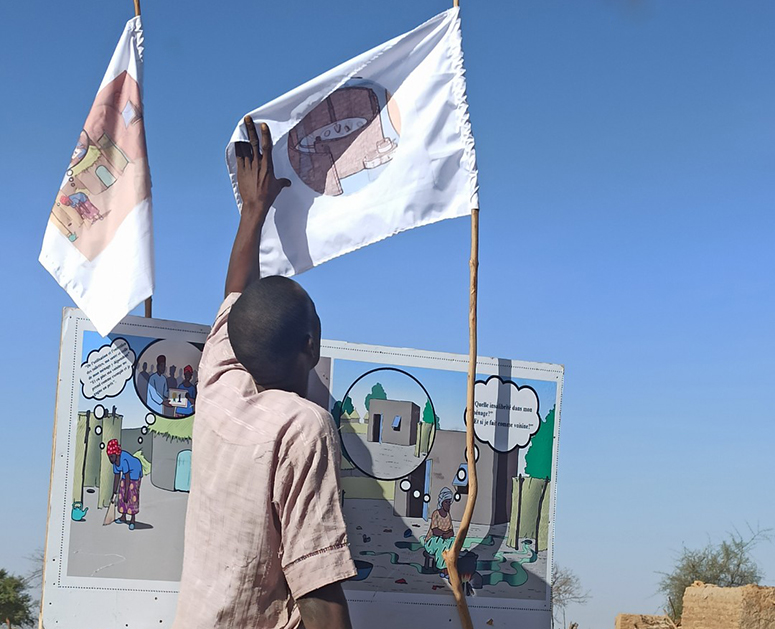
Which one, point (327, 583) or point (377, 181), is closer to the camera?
point (327, 583)

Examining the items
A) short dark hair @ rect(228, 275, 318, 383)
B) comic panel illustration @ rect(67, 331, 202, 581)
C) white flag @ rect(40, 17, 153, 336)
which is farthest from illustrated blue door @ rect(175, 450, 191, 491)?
short dark hair @ rect(228, 275, 318, 383)

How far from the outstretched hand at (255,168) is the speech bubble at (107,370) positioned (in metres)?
0.89

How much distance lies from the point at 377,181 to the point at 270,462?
7.86 feet

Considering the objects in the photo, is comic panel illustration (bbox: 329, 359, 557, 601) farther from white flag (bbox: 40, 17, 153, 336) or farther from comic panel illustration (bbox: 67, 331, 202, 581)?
white flag (bbox: 40, 17, 153, 336)

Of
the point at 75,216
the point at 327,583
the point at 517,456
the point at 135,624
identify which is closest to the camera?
the point at 327,583

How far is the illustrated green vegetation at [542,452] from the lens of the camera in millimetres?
5059

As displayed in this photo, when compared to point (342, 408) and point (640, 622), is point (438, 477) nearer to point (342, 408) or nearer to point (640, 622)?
point (342, 408)

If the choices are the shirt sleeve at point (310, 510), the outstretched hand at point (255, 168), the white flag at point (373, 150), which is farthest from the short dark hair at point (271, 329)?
the white flag at point (373, 150)

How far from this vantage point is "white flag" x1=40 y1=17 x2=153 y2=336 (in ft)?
14.6

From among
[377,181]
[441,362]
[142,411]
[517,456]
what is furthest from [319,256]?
[517,456]

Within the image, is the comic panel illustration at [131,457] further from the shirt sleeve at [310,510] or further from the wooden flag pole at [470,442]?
the shirt sleeve at [310,510]

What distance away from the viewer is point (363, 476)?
4.71 meters

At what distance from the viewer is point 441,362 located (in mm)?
4887

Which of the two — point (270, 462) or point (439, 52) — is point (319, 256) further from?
point (270, 462)
